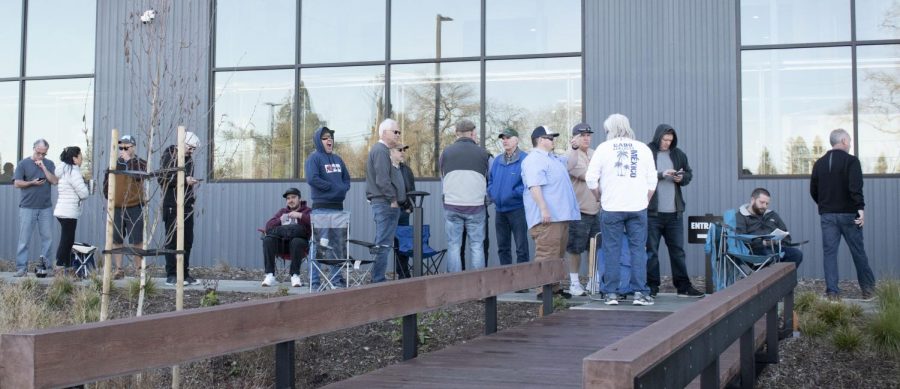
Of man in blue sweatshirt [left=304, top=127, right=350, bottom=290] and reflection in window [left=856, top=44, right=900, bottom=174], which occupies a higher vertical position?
reflection in window [left=856, top=44, right=900, bottom=174]

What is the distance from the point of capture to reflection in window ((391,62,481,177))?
14688 mm

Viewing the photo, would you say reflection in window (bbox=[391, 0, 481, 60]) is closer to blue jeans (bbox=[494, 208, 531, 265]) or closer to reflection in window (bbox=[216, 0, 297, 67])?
reflection in window (bbox=[216, 0, 297, 67])

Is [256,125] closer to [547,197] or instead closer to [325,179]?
[325,179]

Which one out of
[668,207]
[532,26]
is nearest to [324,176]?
[668,207]

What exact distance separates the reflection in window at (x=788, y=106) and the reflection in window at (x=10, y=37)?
12.1m

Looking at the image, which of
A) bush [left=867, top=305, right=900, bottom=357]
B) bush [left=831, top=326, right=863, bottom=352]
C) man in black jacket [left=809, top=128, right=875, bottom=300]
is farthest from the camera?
man in black jacket [left=809, top=128, right=875, bottom=300]

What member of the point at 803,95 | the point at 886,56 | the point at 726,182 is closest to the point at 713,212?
the point at 726,182

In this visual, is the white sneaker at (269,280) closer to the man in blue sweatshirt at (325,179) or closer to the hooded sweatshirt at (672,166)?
the man in blue sweatshirt at (325,179)

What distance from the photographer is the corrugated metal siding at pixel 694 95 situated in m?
13.1

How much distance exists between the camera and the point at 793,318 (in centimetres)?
849

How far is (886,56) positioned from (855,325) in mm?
5820

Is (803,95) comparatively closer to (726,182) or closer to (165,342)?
(726,182)

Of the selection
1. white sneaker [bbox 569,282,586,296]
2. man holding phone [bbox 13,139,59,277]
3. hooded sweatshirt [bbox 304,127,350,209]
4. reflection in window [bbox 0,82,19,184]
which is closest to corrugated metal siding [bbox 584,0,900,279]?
white sneaker [bbox 569,282,586,296]

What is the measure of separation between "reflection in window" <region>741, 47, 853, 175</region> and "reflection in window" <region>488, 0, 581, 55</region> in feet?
8.20
